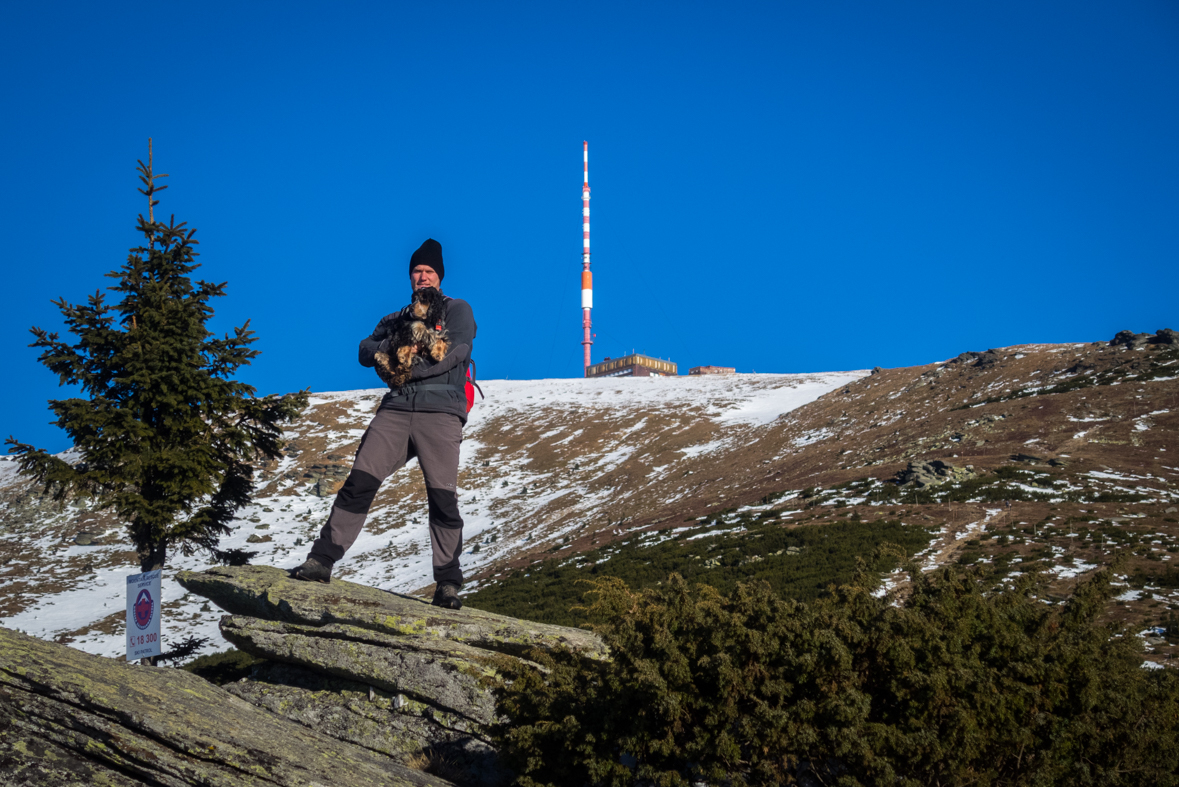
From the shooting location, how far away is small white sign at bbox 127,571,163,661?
9.30 meters

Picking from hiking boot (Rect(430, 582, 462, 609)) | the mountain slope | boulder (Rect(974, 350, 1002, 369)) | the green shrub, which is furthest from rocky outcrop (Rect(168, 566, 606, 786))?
boulder (Rect(974, 350, 1002, 369))

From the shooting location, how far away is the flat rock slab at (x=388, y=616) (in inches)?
270

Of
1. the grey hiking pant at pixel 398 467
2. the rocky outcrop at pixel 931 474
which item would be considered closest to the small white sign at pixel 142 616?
the grey hiking pant at pixel 398 467

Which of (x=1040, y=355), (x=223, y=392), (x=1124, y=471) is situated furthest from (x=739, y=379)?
(x=223, y=392)

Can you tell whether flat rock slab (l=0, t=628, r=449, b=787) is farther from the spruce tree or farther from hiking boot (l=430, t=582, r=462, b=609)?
the spruce tree

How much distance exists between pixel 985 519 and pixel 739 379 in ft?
175

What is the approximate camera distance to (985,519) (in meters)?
23.7

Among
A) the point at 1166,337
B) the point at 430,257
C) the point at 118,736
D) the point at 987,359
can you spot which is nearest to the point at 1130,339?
the point at 1166,337

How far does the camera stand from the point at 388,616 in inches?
274

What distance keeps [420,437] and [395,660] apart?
7.10 ft

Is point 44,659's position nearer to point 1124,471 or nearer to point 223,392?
point 223,392

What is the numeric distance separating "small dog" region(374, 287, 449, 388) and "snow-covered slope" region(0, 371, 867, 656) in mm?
21360

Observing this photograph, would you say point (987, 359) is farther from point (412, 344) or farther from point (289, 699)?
point (289, 699)

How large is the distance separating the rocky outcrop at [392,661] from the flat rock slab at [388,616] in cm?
1
